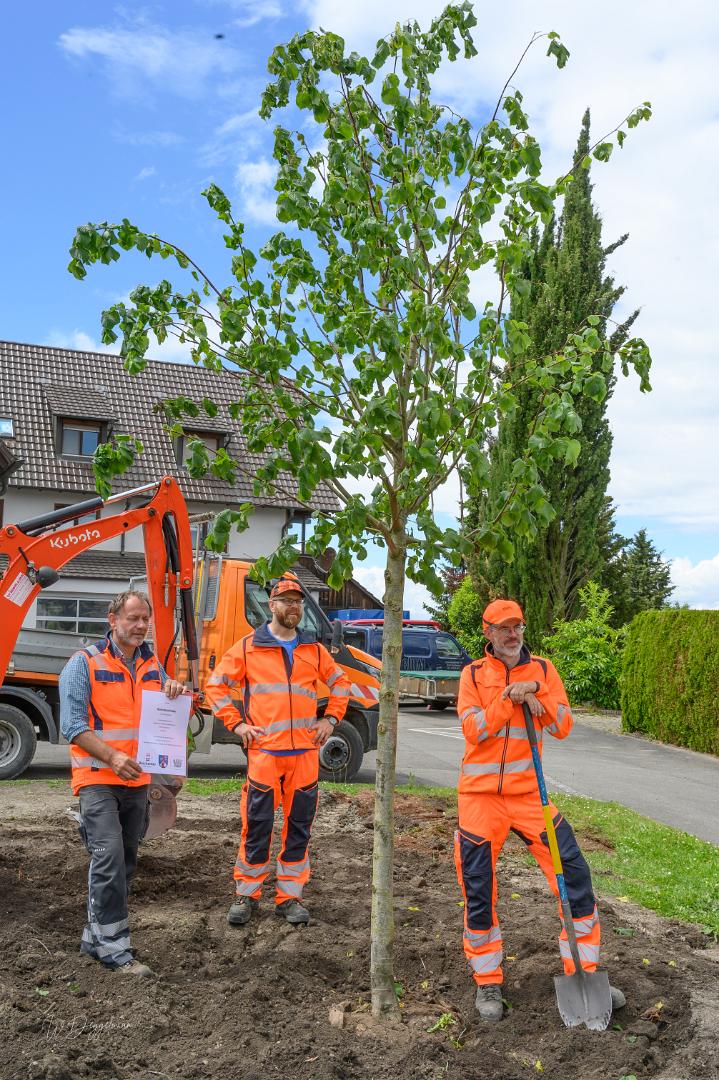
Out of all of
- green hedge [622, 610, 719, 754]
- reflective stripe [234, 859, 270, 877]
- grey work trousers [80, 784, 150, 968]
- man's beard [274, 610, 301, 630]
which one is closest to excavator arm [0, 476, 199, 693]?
man's beard [274, 610, 301, 630]

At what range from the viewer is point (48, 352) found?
3234cm

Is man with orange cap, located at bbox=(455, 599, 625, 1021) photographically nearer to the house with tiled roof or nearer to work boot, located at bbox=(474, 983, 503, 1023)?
work boot, located at bbox=(474, 983, 503, 1023)

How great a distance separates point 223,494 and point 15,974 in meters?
24.9

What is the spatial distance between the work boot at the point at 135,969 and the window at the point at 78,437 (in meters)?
25.8

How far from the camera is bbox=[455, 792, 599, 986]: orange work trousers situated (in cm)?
464

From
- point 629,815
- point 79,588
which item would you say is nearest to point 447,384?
point 629,815

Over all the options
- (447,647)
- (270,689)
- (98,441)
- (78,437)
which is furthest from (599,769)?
(78,437)

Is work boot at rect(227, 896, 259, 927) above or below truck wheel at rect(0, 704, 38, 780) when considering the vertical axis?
below

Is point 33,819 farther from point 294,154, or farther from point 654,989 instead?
point 294,154

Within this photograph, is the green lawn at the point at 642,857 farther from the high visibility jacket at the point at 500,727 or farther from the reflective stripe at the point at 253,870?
the reflective stripe at the point at 253,870

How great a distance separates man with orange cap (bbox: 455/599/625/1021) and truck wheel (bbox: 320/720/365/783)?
22.4ft

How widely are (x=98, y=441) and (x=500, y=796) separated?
25141 millimetres

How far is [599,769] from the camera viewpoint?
574 inches

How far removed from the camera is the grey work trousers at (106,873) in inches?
196
